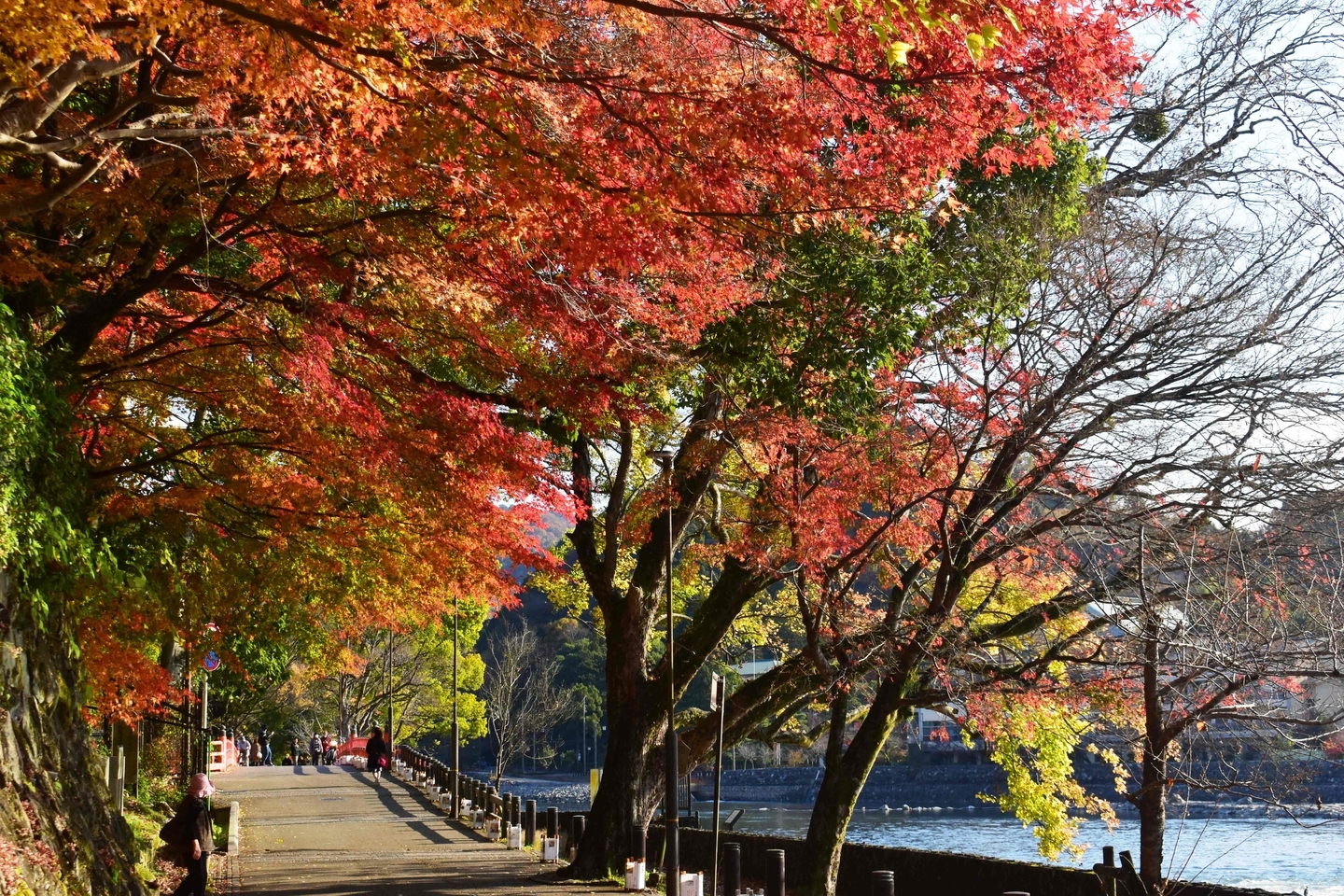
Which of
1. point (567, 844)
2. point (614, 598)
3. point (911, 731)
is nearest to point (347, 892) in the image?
point (614, 598)

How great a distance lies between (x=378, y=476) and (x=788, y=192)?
5772mm

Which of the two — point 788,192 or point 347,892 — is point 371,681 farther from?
point 788,192

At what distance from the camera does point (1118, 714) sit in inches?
654

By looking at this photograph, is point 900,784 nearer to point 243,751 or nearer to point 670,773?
point 243,751

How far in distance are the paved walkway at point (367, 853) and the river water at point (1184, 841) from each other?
915cm

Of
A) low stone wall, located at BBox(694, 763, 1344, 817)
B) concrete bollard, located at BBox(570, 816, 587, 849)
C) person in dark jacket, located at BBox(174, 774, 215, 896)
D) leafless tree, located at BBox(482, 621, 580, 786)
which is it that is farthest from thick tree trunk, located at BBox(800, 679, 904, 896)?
low stone wall, located at BBox(694, 763, 1344, 817)

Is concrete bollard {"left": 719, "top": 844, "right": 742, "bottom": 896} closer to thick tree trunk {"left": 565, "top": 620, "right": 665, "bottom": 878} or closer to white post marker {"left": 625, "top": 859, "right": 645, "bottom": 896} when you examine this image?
white post marker {"left": 625, "top": 859, "right": 645, "bottom": 896}

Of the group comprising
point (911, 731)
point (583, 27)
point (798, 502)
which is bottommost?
point (911, 731)

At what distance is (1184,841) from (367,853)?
28143 millimetres

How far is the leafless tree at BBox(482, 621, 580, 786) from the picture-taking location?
54.6 meters

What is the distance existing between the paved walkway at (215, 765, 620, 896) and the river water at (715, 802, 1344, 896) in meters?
9.15

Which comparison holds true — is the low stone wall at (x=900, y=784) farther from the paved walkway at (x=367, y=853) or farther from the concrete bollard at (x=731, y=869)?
the concrete bollard at (x=731, y=869)

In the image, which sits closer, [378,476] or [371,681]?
[378,476]

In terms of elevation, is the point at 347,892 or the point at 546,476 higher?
the point at 546,476
